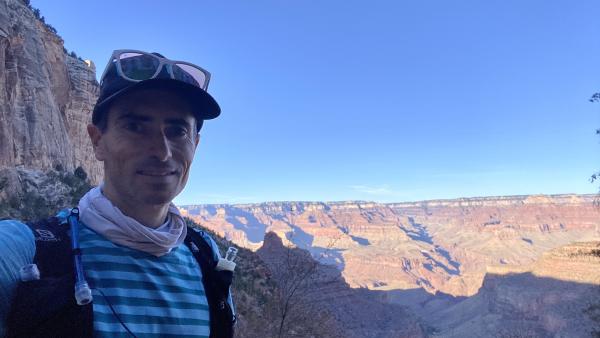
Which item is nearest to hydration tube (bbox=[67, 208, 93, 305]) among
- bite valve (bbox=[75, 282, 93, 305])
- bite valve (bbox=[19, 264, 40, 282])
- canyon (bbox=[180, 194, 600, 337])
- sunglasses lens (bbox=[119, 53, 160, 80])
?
bite valve (bbox=[75, 282, 93, 305])

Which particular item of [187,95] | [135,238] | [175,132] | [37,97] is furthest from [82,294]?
[37,97]

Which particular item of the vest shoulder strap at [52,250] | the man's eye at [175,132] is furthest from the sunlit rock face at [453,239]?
the vest shoulder strap at [52,250]

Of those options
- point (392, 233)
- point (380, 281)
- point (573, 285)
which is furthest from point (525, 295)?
point (392, 233)

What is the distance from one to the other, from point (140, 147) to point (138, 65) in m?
0.35

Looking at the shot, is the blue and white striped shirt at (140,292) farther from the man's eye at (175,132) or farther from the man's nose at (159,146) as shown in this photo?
the man's eye at (175,132)

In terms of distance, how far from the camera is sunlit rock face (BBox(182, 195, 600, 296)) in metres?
122

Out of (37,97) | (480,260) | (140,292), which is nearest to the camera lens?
(140,292)

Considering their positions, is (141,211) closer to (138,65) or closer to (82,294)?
(82,294)

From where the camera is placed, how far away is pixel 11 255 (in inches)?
45.5

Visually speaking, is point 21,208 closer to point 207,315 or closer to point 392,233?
point 207,315

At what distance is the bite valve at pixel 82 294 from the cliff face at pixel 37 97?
55.7ft

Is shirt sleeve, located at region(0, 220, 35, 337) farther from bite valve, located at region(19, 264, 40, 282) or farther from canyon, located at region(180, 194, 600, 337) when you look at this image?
canyon, located at region(180, 194, 600, 337)

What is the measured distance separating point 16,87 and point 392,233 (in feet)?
542

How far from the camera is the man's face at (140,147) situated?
1499 millimetres
